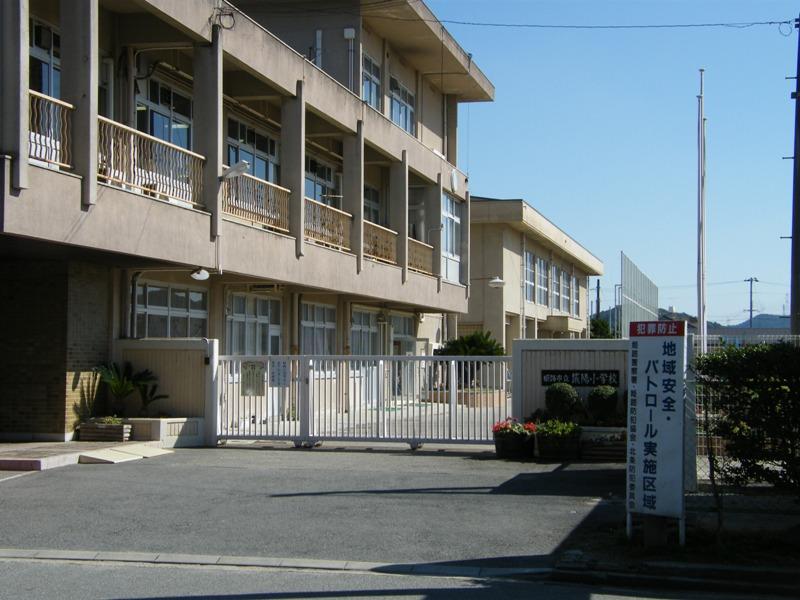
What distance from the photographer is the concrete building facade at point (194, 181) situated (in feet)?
49.8

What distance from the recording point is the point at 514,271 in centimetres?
4709

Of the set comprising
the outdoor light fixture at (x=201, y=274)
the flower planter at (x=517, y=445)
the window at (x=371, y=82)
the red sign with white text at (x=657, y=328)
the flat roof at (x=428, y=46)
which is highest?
the flat roof at (x=428, y=46)

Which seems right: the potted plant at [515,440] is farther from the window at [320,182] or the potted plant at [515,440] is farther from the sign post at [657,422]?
the window at [320,182]

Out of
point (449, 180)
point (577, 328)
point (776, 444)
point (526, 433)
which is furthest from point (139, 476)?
point (577, 328)

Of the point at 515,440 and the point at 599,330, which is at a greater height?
the point at 599,330

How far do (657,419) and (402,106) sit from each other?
24.9m

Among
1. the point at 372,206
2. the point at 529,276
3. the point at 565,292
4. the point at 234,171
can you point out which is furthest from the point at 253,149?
the point at 565,292

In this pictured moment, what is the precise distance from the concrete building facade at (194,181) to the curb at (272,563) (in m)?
5.82

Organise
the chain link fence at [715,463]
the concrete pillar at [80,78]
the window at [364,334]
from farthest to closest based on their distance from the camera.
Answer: the window at [364,334], the concrete pillar at [80,78], the chain link fence at [715,463]

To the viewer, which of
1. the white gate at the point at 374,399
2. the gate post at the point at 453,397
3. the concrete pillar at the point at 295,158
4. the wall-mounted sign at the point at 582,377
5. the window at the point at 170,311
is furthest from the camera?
the concrete pillar at the point at 295,158

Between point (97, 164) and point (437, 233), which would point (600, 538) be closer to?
point (97, 164)

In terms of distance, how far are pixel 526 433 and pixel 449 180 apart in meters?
18.7

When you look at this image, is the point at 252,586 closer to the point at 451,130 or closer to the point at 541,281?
the point at 451,130

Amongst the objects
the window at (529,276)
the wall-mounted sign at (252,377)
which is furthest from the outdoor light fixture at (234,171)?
the window at (529,276)
